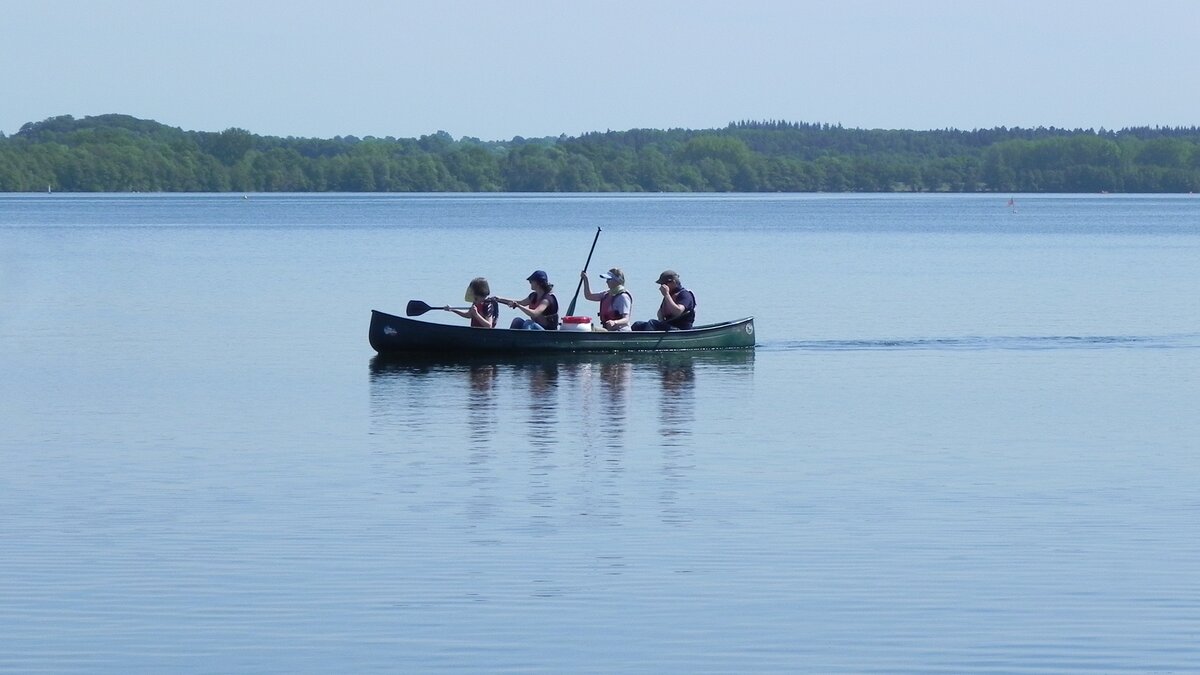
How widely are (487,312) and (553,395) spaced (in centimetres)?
460

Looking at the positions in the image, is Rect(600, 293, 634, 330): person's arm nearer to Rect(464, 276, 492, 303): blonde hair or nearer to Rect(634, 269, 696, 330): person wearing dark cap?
Rect(634, 269, 696, 330): person wearing dark cap

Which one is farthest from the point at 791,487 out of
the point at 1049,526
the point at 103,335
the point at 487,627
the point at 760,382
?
the point at 103,335

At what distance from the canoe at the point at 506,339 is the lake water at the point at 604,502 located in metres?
0.28

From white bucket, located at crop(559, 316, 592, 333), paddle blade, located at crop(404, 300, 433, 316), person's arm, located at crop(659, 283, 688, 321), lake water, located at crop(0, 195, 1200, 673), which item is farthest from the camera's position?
paddle blade, located at crop(404, 300, 433, 316)

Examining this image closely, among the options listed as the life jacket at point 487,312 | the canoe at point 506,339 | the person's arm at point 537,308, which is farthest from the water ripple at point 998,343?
the life jacket at point 487,312

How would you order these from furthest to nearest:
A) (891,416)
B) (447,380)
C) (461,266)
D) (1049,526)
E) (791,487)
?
1. (461,266)
2. (447,380)
3. (891,416)
4. (791,487)
5. (1049,526)

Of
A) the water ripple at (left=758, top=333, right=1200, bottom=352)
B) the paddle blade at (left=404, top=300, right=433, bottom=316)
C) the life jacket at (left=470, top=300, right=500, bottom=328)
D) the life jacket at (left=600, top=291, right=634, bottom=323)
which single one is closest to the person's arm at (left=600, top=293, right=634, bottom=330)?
the life jacket at (left=600, top=291, right=634, bottom=323)

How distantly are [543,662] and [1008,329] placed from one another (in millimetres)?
26699

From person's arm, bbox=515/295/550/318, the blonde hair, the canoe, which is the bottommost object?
the canoe

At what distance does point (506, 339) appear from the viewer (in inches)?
→ 1061

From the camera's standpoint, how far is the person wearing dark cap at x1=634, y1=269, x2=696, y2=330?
27.7 metres

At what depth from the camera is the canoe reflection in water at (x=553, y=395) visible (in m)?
19.7

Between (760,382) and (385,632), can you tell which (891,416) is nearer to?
(760,382)

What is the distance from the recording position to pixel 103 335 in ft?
112
